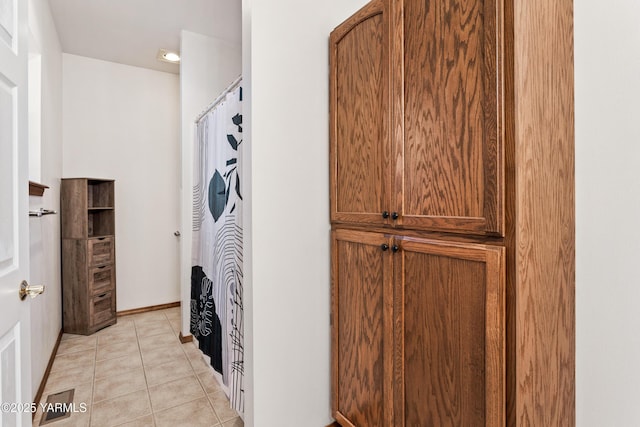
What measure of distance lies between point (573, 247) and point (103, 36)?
3.86 meters

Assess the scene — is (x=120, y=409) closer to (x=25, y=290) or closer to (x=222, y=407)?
(x=222, y=407)

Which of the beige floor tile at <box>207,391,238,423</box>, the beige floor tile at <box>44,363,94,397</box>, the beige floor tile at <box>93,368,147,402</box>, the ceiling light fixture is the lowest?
the beige floor tile at <box>207,391,238,423</box>

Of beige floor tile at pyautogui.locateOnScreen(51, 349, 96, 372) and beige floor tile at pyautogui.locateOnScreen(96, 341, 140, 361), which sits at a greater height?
beige floor tile at pyautogui.locateOnScreen(96, 341, 140, 361)

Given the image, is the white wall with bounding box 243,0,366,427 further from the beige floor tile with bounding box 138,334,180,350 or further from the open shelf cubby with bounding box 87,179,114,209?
the open shelf cubby with bounding box 87,179,114,209

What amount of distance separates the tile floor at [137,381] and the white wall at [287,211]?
0.57 m

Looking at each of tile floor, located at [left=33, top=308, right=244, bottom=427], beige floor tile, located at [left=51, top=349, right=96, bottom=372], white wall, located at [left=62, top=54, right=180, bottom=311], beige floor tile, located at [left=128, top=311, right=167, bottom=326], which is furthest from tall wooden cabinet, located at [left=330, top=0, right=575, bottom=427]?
white wall, located at [left=62, top=54, right=180, bottom=311]

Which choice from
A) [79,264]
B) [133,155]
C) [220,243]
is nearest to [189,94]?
[133,155]

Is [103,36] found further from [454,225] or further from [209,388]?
[454,225]

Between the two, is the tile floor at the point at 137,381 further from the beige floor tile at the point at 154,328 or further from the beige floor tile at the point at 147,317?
the beige floor tile at the point at 147,317

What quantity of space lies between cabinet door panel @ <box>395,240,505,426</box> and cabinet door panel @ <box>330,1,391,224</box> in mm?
291

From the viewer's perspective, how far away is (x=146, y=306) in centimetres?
377

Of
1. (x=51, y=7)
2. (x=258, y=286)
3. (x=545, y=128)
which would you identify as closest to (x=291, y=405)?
→ (x=258, y=286)

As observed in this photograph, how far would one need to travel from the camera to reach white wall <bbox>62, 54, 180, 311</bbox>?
3.44m

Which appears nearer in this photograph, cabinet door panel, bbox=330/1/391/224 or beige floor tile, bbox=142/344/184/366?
cabinet door panel, bbox=330/1/391/224
